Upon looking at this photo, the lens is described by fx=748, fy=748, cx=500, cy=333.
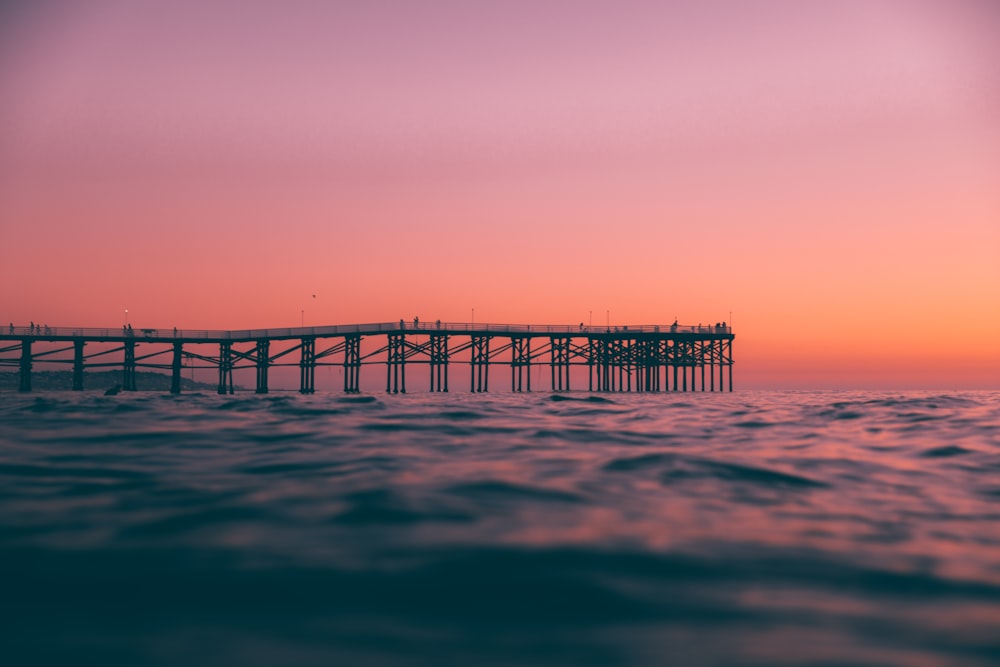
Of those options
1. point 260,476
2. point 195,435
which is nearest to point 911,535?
point 260,476

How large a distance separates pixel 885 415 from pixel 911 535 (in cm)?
1564

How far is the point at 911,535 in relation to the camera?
279 inches

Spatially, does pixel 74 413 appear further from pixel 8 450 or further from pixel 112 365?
pixel 112 365

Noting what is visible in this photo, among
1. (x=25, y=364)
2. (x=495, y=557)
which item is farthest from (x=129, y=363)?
(x=495, y=557)

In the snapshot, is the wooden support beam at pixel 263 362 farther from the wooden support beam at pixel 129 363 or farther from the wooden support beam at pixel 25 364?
the wooden support beam at pixel 25 364

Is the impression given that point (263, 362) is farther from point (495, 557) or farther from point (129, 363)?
point (495, 557)

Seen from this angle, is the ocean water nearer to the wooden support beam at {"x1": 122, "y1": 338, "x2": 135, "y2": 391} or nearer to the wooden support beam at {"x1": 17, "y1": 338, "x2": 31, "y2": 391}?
the wooden support beam at {"x1": 122, "y1": 338, "x2": 135, "y2": 391}

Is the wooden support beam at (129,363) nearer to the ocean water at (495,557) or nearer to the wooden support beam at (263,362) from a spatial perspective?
the wooden support beam at (263,362)

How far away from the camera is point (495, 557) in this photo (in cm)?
612

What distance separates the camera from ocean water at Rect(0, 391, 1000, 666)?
4.56 m

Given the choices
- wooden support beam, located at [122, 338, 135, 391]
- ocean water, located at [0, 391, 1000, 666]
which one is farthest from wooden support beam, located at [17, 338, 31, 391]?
ocean water, located at [0, 391, 1000, 666]

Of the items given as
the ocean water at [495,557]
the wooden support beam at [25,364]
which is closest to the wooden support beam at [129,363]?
the wooden support beam at [25,364]

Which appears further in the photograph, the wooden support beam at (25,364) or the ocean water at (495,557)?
the wooden support beam at (25,364)

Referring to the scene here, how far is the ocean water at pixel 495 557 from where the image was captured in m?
4.56
